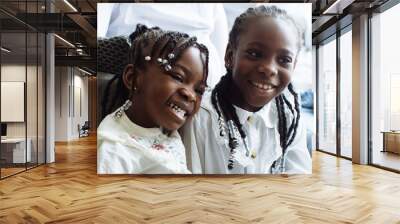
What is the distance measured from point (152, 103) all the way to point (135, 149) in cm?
79

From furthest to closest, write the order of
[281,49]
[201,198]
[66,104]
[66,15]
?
1. [66,104]
2. [66,15]
3. [281,49]
4. [201,198]

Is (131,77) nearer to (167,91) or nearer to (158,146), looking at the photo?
(167,91)

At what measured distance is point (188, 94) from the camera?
610cm

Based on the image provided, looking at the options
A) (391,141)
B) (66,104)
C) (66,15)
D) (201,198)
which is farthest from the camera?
(66,104)

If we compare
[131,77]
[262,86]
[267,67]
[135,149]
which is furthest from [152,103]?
[267,67]

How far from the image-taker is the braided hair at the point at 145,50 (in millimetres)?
6129

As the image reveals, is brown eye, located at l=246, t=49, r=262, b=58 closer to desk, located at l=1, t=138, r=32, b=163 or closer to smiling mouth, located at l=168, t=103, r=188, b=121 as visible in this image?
smiling mouth, located at l=168, t=103, r=188, b=121

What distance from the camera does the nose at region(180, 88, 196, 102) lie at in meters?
6.07

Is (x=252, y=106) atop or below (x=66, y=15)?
below

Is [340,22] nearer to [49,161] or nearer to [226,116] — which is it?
[226,116]

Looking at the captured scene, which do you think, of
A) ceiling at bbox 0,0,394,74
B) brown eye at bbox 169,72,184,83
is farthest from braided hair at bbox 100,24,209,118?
ceiling at bbox 0,0,394,74

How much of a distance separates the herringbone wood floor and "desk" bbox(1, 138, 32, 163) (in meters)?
Result: 0.46

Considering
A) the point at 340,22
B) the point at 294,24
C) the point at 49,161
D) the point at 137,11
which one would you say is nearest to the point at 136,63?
the point at 137,11

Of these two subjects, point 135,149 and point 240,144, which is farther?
point 240,144
